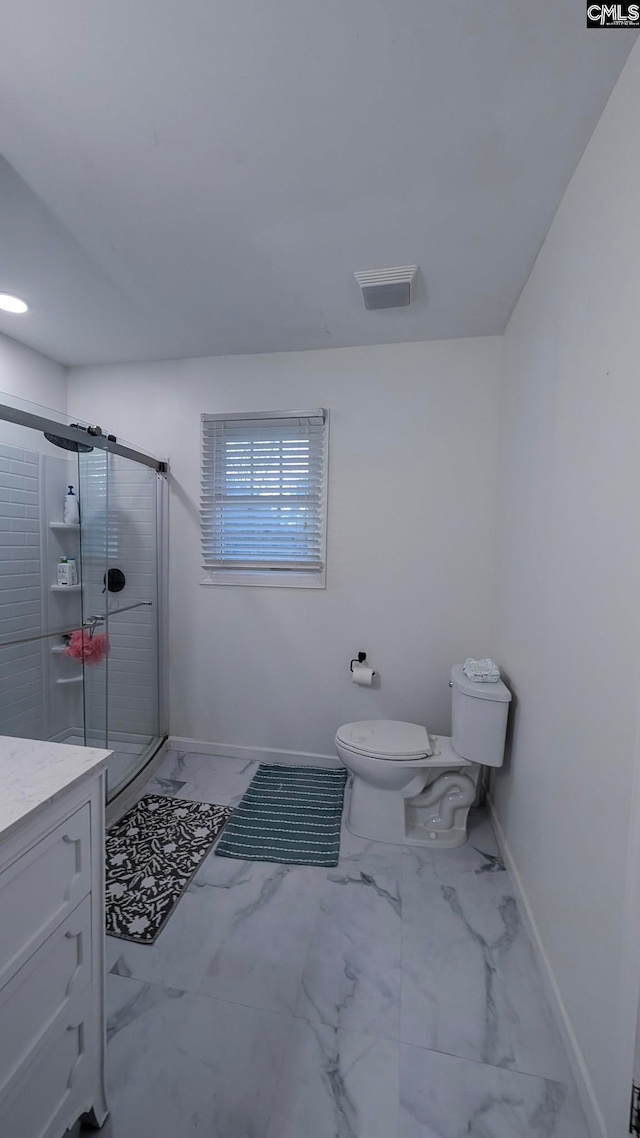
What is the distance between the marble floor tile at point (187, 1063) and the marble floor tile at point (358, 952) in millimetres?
148

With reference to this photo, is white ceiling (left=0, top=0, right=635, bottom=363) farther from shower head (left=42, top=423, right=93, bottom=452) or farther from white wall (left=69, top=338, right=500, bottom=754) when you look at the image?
shower head (left=42, top=423, right=93, bottom=452)

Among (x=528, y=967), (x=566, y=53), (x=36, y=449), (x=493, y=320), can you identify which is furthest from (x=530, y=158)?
A: (x=528, y=967)

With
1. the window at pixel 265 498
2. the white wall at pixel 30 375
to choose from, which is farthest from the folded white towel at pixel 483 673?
the white wall at pixel 30 375

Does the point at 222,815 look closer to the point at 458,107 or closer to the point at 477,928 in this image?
the point at 477,928

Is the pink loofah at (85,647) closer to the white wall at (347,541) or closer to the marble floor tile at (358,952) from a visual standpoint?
the white wall at (347,541)

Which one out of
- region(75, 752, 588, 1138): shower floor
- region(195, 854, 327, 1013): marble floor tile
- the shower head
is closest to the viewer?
region(75, 752, 588, 1138): shower floor

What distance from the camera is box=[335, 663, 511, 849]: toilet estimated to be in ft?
5.81

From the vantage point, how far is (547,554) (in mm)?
1349

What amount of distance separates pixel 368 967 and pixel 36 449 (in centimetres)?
236

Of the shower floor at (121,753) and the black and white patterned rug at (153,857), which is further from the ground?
the shower floor at (121,753)

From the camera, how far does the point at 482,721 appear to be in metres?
1.71

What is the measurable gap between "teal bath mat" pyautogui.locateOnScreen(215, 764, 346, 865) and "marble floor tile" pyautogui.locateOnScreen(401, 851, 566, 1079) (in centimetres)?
41

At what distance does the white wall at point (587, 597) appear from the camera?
2.81 ft

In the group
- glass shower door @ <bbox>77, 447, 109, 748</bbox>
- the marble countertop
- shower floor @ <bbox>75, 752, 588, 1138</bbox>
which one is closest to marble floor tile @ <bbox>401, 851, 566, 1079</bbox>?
shower floor @ <bbox>75, 752, 588, 1138</bbox>
